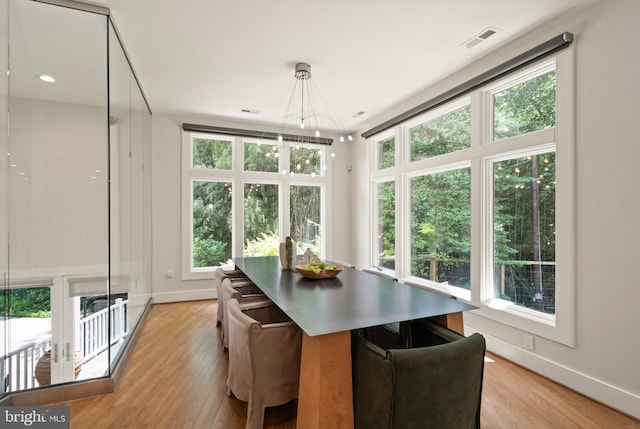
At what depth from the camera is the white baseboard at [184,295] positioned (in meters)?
4.70

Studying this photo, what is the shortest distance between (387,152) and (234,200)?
8.44 ft

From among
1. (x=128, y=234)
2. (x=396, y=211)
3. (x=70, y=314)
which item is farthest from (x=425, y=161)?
(x=70, y=314)

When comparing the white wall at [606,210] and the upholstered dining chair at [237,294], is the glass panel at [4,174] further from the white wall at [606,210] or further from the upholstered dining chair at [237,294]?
the white wall at [606,210]

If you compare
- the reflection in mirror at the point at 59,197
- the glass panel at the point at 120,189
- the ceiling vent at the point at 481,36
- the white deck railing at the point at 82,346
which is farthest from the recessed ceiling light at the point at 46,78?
the ceiling vent at the point at 481,36

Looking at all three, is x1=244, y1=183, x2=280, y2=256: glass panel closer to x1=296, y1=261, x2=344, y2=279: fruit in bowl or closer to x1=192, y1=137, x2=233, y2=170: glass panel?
x1=192, y1=137, x2=233, y2=170: glass panel

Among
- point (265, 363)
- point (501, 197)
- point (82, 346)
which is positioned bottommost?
point (82, 346)

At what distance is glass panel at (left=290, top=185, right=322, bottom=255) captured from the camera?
5.58 metres

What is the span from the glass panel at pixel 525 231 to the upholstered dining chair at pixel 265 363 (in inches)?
88.1

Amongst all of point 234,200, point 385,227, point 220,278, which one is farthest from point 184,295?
point 385,227

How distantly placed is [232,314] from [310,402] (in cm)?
70

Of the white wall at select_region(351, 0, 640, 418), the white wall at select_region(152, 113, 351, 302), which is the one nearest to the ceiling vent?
the white wall at select_region(351, 0, 640, 418)

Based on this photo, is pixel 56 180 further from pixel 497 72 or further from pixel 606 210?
pixel 606 210

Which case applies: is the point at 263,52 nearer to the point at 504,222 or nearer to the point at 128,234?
the point at 128,234

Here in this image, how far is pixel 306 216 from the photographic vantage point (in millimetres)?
5688
